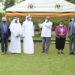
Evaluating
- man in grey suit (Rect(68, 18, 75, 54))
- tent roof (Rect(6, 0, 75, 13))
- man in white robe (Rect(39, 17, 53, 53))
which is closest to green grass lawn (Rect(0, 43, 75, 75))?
man in grey suit (Rect(68, 18, 75, 54))

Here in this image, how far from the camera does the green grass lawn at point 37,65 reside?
13492 millimetres

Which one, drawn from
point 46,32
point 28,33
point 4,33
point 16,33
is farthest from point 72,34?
point 4,33

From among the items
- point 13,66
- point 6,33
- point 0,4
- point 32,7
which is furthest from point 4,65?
point 0,4

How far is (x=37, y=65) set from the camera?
50.3 feet

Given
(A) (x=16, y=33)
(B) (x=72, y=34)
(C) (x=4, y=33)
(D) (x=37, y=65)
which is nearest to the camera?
(D) (x=37, y=65)

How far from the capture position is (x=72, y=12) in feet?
73.3

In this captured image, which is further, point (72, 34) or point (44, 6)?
point (44, 6)

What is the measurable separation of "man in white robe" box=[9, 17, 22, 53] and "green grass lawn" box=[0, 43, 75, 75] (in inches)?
65.1

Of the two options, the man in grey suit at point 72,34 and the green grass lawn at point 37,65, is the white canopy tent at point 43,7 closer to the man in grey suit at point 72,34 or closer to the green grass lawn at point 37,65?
the man in grey suit at point 72,34

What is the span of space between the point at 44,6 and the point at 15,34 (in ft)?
10.8

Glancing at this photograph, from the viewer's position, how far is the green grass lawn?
44.3 ft

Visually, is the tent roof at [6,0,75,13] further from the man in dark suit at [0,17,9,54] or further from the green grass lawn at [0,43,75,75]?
the green grass lawn at [0,43,75,75]

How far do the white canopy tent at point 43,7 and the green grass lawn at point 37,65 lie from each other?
4386 millimetres

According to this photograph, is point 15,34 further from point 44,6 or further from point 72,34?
point 44,6
